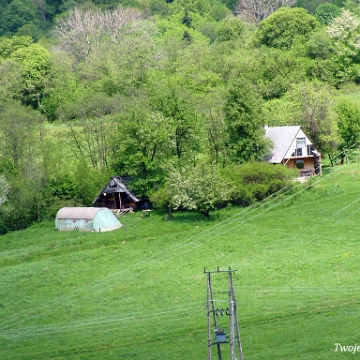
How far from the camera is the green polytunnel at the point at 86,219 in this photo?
73375mm

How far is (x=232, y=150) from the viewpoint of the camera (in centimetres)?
8275

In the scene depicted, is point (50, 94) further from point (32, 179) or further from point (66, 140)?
point (32, 179)

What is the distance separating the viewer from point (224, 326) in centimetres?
5088

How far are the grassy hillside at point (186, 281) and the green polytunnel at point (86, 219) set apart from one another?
113 centimetres

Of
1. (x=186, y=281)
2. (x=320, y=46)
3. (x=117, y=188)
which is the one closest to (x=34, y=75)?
(x=320, y=46)

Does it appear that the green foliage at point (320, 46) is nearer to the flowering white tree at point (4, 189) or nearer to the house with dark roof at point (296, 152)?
the house with dark roof at point (296, 152)

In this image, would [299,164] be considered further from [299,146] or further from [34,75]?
[34,75]

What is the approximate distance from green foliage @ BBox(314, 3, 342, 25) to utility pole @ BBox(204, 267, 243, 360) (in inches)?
4376

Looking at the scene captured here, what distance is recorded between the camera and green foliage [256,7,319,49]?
12288 centimetres

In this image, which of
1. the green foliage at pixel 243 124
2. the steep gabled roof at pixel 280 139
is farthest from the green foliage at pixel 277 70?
the green foliage at pixel 243 124

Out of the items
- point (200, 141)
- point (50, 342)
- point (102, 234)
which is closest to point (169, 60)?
point (200, 141)

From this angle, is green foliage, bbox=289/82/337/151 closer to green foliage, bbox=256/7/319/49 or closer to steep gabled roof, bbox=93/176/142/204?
steep gabled roof, bbox=93/176/142/204

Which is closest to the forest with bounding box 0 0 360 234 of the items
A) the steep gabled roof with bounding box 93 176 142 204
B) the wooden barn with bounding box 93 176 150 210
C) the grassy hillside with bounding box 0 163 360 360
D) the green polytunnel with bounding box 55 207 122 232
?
the steep gabled roof with bounding box 93 176 142 204

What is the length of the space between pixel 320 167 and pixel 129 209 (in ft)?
60.1
